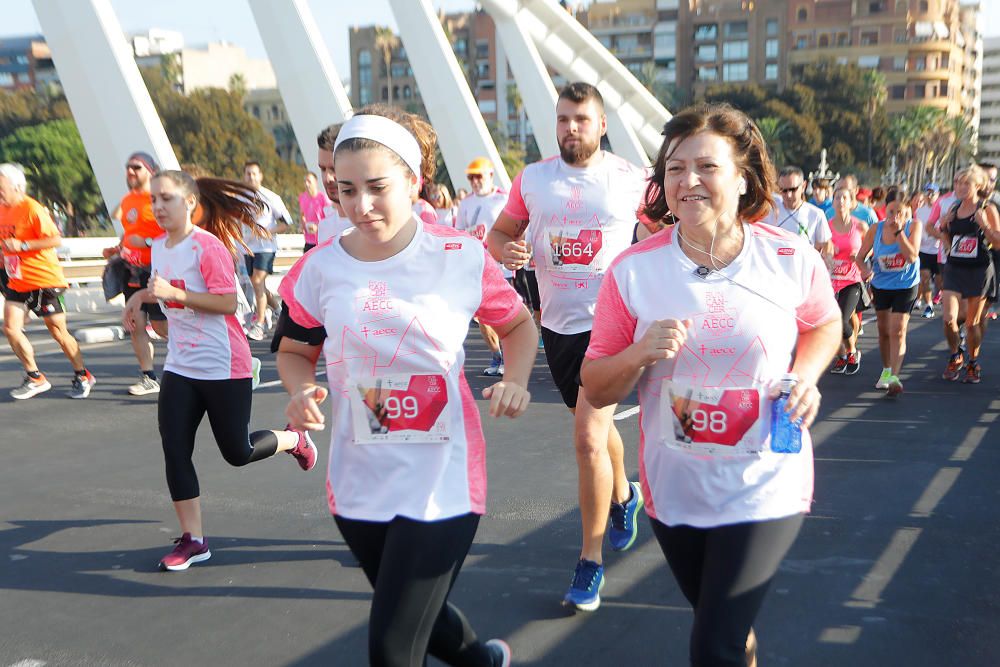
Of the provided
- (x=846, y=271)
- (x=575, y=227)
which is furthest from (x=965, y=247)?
(x=575, y=227)

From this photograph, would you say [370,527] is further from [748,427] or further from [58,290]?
[58,290]

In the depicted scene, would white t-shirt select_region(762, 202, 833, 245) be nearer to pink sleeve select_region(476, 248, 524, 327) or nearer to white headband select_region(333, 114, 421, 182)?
pink sleeve select_region(476, 248, 524, 327)

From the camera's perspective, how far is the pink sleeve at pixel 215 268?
4.82 m

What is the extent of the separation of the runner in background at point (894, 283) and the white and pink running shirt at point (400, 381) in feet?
23.4

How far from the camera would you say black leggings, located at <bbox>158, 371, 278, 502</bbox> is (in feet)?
15.0

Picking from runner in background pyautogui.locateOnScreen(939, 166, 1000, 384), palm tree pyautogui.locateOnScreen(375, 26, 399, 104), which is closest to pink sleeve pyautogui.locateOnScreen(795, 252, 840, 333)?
runner in background pyautogui.locateOnScreen(939, 166, 1000, 384)

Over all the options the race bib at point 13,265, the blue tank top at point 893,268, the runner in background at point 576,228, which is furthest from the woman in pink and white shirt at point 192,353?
the blue tank top at point 893,268

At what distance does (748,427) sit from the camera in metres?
2.55

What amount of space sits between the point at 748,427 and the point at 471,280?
80cm

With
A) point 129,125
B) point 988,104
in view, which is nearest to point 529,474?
point 129,125

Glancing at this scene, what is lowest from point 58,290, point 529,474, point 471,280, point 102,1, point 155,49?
point 529,474

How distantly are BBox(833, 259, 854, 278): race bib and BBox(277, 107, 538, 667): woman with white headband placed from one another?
699cm

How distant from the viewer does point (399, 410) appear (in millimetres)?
2629

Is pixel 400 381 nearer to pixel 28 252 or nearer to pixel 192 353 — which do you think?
pixel 192 353
